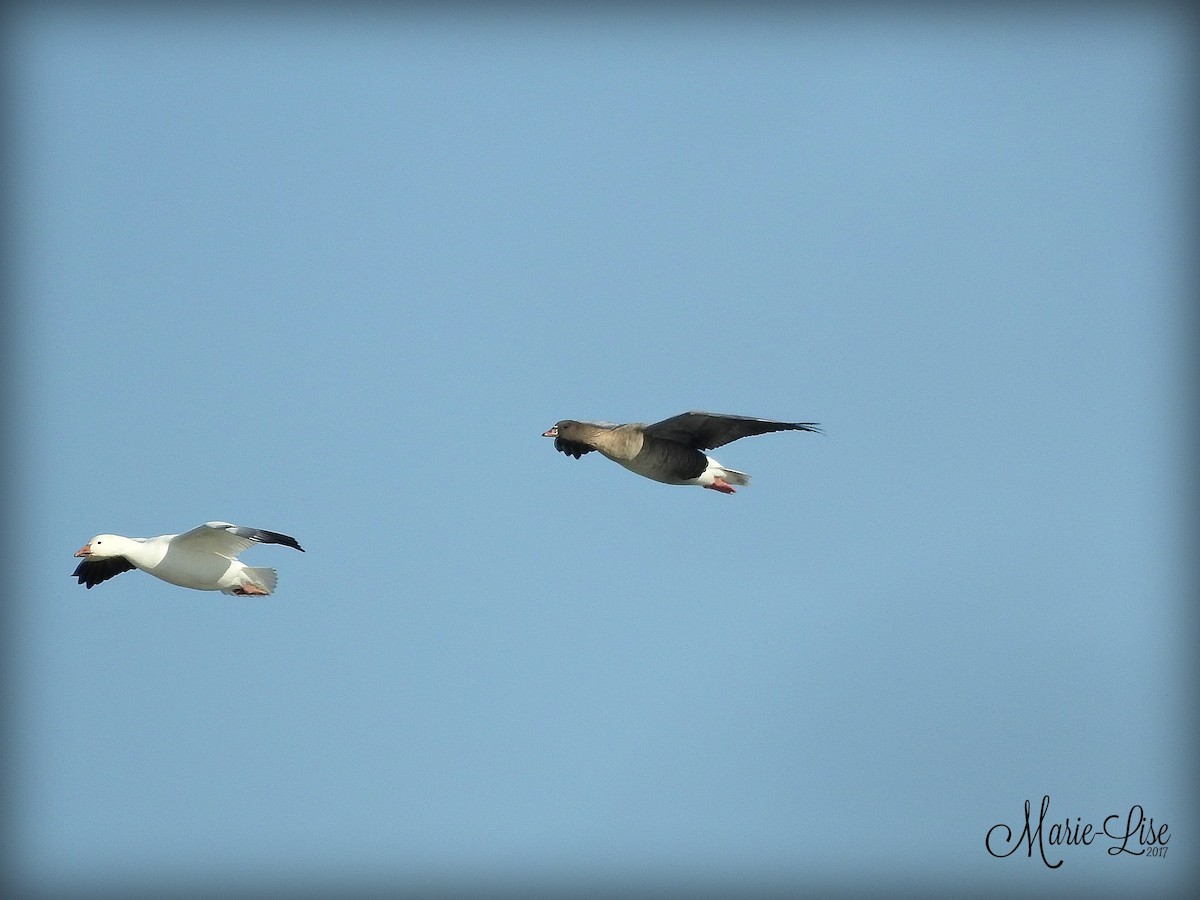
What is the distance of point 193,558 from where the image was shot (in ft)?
53.6

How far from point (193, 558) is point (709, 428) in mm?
5192

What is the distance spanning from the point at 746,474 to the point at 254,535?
5156mm

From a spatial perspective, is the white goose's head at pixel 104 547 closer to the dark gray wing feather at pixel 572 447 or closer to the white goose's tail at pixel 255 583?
the white goose's tail at pixel 255 583

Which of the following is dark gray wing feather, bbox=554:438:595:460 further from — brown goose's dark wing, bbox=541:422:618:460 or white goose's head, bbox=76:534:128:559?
white goose's head, bbox=76:534:128:559

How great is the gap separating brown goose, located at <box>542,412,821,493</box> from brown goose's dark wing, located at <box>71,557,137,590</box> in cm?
455

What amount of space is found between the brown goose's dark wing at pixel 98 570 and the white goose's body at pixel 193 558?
0.98 feet

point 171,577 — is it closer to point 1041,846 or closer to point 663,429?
point 663,429

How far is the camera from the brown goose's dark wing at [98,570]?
17000 millimetres

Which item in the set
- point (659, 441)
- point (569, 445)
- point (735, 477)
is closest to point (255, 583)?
point (569, 445)

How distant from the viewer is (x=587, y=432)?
1644cm

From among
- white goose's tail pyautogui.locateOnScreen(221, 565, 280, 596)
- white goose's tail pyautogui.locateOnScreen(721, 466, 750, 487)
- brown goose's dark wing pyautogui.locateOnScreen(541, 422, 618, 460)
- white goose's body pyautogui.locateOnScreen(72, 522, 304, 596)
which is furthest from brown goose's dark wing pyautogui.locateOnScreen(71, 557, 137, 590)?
white goose's tail pyautogui.locateOnScreen(721, 466, 750, 487)

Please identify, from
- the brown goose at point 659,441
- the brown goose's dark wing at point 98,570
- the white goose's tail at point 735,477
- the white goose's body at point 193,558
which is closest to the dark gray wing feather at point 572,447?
the brown goose at point 659,441

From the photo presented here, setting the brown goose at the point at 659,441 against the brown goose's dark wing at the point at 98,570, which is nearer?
the brown goose at the point at 659,441

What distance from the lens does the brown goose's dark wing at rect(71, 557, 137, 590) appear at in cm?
1700
